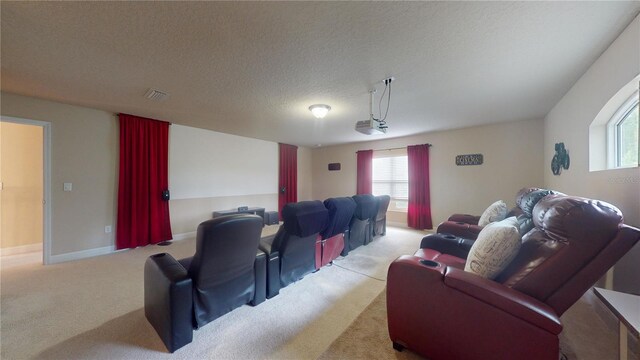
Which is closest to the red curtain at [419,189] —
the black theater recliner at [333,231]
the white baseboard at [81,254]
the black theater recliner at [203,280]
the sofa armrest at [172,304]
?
the black theater recliner at [333,231]

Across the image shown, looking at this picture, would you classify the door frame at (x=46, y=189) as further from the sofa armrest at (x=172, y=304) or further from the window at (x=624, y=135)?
the window at (x=624, y=135)

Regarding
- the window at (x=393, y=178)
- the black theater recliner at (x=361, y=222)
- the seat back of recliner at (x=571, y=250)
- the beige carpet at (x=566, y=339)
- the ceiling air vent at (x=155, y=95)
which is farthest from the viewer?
the window at (x=393, y=178)

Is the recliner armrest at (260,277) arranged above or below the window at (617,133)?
below

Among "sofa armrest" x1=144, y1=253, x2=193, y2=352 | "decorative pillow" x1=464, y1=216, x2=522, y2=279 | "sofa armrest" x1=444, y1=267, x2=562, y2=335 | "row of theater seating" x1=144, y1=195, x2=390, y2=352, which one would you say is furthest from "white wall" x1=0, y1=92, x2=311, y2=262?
"decorative pillow" x1=464, y1=216, x2=522, y2=279

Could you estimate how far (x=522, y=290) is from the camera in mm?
1202

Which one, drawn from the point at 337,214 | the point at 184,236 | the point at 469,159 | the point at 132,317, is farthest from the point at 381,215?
the point at 184,236

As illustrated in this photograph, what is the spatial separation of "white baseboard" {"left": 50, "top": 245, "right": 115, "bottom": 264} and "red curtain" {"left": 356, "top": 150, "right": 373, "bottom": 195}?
552 centimetres

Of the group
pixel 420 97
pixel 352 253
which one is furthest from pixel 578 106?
pixel 352 253

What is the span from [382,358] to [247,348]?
96cm

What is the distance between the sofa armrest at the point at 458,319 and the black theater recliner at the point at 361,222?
1.86 m

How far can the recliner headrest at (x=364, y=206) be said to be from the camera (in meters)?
3.38

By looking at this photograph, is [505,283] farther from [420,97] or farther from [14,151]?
[14,151]

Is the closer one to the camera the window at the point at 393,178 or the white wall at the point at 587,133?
the white wall at the point at 587,133

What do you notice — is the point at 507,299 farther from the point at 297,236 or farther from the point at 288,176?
the point at 288,176
